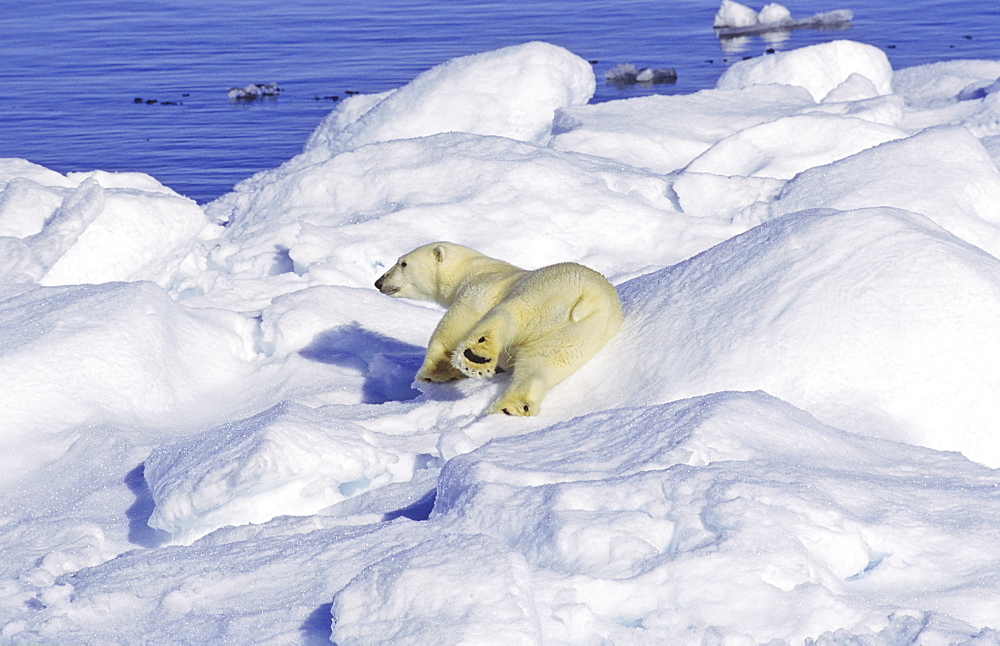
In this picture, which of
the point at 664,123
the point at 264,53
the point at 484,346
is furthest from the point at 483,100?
the point at 264,53

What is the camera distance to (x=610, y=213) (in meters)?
7.20

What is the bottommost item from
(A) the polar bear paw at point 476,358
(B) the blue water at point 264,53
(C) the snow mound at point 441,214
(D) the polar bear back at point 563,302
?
(B) the blue water at point 264,53

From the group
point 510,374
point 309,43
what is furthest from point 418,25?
point 510,374

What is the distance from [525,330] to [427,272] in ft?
2.96

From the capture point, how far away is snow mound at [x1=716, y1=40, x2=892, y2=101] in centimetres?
1228

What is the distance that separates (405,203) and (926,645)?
5.57 m

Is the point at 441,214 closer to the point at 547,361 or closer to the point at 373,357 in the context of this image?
the point at 373,357

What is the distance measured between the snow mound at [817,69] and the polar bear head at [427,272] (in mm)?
7579

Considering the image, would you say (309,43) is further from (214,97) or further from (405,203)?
→ (405,203)

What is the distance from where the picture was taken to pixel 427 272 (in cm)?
525

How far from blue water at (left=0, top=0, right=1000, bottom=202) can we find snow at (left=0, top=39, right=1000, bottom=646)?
6.00m

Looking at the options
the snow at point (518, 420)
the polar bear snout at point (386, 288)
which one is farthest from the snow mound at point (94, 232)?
the polar bear snout at point (386, 288)

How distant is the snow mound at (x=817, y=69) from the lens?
12.3 m

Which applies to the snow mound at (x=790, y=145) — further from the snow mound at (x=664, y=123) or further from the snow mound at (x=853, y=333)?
the snow mound at (x=853, y=333)
